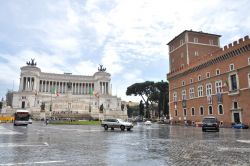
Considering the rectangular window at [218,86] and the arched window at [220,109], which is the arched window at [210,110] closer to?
the arched window at [220,109]

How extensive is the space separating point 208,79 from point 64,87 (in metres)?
95.1

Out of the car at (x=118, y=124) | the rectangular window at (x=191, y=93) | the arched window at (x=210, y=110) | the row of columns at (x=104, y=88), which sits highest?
the row of columns at (x=104, y=88)

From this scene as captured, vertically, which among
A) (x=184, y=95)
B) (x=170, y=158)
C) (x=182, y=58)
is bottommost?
(x=170, y=158)

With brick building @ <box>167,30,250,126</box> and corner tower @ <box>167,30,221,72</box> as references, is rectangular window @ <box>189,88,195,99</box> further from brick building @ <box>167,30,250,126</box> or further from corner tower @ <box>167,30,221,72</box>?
corner tower @ <box>167,30,221,72</box>

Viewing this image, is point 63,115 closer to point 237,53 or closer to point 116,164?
point 237,53

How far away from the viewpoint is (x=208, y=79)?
176 ft

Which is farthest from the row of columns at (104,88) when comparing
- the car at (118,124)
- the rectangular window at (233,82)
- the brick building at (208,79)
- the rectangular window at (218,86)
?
the car at (118,124)

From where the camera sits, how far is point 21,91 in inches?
4660

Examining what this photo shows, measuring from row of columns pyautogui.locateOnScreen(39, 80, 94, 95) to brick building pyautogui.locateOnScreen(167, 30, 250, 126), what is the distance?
73750mm

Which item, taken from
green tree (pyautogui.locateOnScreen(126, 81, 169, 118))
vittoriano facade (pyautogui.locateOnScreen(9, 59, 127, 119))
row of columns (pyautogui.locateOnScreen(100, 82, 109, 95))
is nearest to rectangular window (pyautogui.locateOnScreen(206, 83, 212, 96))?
green tree (pyautogui.locateOnScreen(126, 81, 169, 118))

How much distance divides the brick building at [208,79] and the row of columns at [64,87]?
7375 cm

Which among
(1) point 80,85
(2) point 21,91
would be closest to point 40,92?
(2) point 21,91

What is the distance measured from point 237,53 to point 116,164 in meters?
42.6

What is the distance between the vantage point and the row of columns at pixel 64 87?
131 m
